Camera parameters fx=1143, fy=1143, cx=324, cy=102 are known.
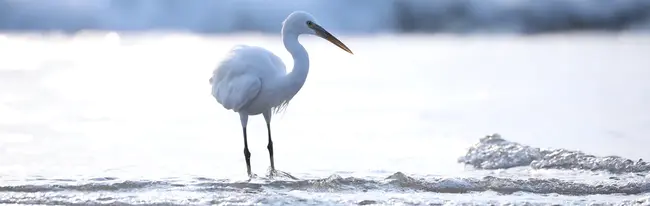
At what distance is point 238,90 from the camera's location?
6555mm

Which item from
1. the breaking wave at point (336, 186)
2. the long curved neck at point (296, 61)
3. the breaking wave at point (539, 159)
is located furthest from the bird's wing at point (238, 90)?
the breaking wave at point (539, 159)

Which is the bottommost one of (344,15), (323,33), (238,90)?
(238,90)

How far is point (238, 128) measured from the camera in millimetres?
8539

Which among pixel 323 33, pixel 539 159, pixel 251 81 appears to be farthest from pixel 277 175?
pixel 539 159

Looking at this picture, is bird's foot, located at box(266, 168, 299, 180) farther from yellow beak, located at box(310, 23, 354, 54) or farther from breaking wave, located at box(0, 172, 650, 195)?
yellow beak, located at box(310, 23, 354, 54)

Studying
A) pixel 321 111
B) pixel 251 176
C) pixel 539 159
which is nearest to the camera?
pixel 251 176

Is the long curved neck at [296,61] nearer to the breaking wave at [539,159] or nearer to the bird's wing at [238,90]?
the bird's wing at [238,90]

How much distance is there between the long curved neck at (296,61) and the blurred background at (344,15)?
1696 centimetres

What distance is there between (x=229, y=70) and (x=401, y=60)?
30.5ft

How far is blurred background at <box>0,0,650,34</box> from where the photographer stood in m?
24.3

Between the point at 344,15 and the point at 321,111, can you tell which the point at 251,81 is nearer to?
the point at 321,111

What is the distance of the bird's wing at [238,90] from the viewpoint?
648cm

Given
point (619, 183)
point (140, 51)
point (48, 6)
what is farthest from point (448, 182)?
point (48, 6)

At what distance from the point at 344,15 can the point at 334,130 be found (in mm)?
16083
